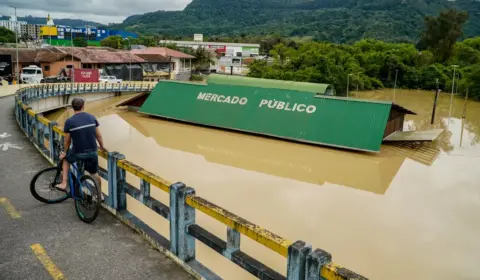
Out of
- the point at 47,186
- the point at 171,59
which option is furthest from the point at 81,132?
the point at 171,59

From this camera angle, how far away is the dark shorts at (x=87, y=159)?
7.36 m

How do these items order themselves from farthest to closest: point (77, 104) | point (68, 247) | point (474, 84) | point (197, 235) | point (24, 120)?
point (474, 84) < point (24, 120) < point (77, 104) < point (68, 247) < point (197, 235)

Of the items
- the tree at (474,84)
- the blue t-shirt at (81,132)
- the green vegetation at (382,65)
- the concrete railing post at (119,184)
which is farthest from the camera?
the tree at (474,84)

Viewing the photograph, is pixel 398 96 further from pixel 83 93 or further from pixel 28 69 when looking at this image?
pixel 28 69

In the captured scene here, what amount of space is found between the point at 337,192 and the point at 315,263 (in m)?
13.9

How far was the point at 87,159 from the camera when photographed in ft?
24.3

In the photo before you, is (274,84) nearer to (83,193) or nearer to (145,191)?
(83,193)

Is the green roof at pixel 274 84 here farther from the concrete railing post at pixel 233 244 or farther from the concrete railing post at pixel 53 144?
the concrete railing post at pixel 233 244

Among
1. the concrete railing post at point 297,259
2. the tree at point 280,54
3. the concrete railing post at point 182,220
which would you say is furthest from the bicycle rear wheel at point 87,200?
the tree at point 280,54

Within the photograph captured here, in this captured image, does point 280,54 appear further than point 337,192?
Yes

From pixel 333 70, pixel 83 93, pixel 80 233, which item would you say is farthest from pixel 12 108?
pixel 333 70

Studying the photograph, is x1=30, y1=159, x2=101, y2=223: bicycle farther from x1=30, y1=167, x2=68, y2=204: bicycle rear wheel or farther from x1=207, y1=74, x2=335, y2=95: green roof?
x1=207, y1=74, x2=335, y2=95: green roof

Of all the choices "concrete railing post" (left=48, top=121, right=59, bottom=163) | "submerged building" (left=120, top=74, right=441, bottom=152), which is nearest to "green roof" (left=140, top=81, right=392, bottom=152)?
"submerged building" (left=120, top=74, right=441, bottom=152)

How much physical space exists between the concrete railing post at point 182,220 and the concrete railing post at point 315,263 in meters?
1.96
